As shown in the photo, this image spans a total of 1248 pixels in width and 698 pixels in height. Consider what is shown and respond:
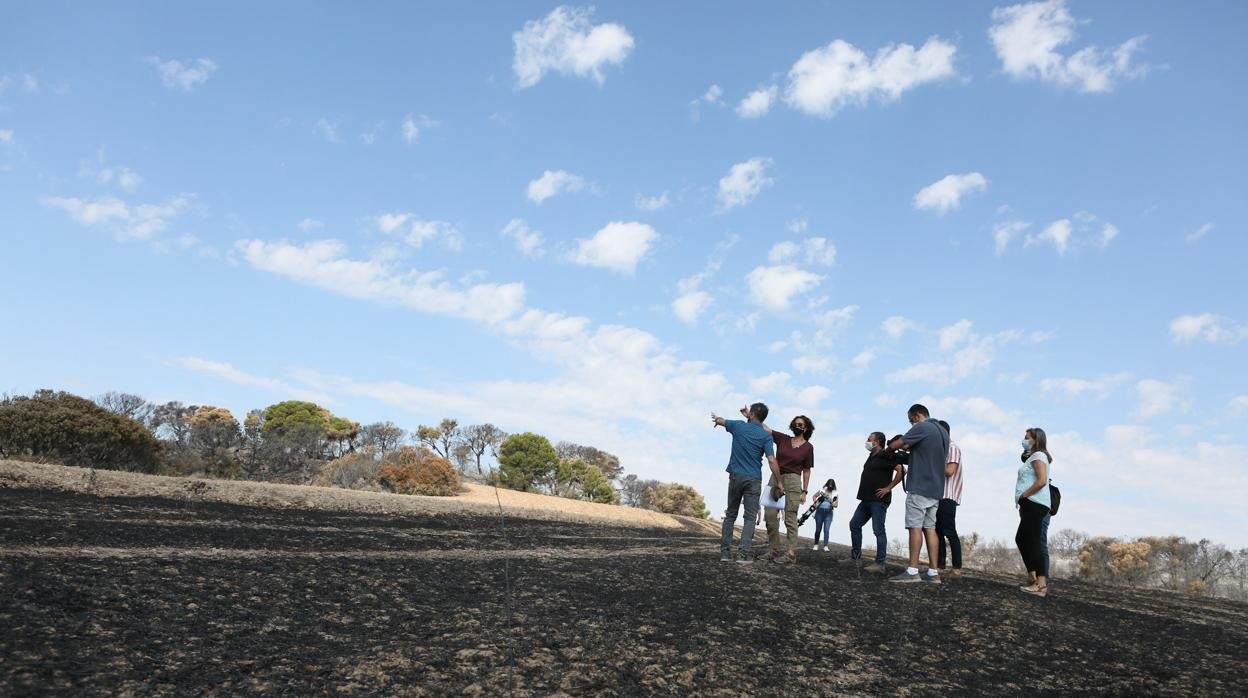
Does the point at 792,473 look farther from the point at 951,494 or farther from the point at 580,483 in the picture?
the point at 580,483

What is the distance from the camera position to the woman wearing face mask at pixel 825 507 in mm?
14703

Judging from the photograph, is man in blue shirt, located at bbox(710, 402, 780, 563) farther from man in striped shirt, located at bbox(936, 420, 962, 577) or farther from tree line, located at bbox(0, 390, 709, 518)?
tree line, located at bbox(0, 390, 709, 518)

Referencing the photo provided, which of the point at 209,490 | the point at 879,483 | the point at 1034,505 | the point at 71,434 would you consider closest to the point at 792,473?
the point at 879,483

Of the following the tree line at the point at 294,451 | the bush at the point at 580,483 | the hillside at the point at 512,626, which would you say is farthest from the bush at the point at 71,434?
the bush at the point at 580,483

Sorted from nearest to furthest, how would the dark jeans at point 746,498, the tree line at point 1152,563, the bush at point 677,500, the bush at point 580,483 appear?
the dark jeans at point 746,498, the tree line at point 1152,563, the bush at point 580,483, the bush at point 677,500

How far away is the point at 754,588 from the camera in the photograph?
7113 millimetres

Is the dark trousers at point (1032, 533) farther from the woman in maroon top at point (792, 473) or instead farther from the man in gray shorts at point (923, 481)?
the woman in maroon top at point (792, 473)

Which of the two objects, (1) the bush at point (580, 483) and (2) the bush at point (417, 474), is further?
(1) the bush at point (580, 483)

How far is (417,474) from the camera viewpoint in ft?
105

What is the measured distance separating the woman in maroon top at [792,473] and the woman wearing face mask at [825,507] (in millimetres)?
4767

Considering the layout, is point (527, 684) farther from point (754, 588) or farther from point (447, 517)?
point (447, 517)

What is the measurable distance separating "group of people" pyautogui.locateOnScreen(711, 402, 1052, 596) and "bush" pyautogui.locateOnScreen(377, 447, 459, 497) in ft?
79.2

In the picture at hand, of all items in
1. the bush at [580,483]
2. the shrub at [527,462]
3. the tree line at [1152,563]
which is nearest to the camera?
the tree line at [1152,563]

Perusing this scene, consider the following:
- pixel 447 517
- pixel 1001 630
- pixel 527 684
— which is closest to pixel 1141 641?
pixel 1001 630
